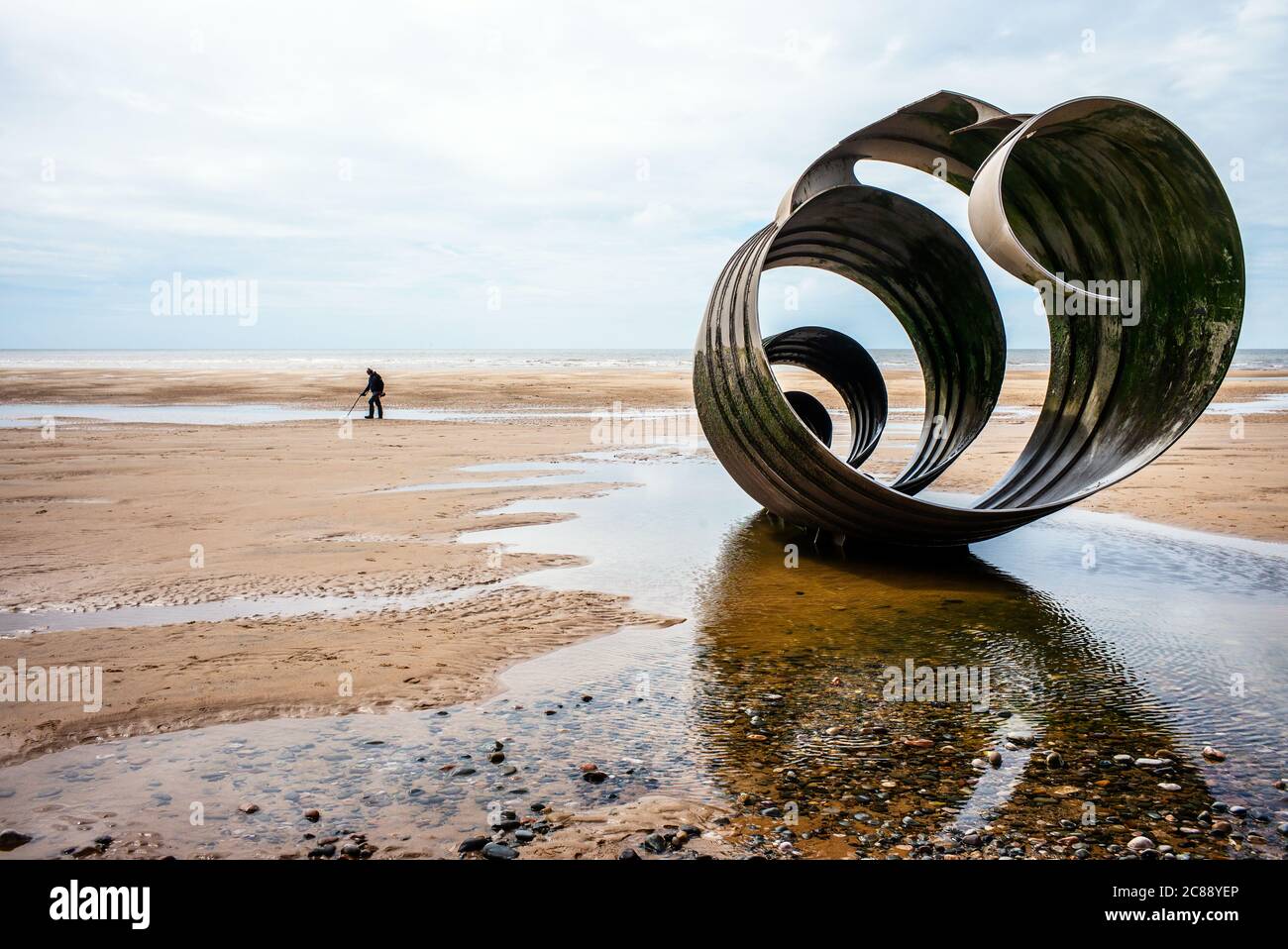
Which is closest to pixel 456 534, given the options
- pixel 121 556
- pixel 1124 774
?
pixel 121 556

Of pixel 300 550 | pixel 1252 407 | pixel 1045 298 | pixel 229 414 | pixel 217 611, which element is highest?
pixel 1045 298

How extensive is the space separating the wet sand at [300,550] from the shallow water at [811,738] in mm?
388

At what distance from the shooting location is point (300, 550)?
9.02m

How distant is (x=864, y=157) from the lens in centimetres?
922

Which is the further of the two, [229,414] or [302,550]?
[229,414]

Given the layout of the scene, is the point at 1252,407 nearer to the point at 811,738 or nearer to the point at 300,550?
the point at 300,550

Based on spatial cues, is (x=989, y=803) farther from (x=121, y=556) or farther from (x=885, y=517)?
(x=121, y=556)

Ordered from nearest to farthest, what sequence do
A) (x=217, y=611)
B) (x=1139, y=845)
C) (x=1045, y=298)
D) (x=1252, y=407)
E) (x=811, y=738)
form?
1. (x=1139, y=845)
2. (x=811, y=738)
3. (x=217, y=611)
4. (x=1045, y=298)
5. (x=1252, y=407)

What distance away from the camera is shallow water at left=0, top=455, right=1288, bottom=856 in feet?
12.6

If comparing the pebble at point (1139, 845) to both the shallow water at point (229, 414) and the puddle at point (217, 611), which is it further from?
the shallow water at point (229, 414)

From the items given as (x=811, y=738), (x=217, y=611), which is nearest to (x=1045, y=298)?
(x=811, y=738)

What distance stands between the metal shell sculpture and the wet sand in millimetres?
2251

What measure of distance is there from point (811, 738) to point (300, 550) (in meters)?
6.16
